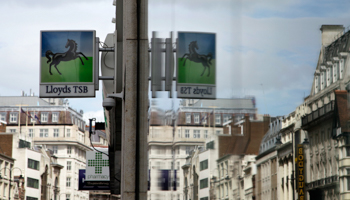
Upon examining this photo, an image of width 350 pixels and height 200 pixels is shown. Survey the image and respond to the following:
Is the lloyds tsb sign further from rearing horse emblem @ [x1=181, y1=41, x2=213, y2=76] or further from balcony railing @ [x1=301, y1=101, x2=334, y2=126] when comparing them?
rearing horse emblem @ [x1=181, y1=41, x2=213, y2=76]

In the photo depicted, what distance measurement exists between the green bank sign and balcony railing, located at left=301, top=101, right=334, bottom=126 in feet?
20.0

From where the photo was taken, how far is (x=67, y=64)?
878 centimetres

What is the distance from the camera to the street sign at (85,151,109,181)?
31689mm

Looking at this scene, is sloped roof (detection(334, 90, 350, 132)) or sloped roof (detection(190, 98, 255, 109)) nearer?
sloped roof (detection(334, 90, 350, 132))

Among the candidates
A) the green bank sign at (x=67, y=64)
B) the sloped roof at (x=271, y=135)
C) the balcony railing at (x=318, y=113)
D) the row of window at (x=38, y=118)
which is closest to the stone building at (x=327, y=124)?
the balcony railing at (x=318, y=113)

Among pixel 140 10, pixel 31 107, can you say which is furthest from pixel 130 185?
pixel 31 107

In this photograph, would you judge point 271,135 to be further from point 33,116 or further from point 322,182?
point 33,116

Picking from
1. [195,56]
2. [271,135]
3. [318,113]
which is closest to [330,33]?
[318,113]

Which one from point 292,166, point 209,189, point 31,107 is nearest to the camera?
point 292,166

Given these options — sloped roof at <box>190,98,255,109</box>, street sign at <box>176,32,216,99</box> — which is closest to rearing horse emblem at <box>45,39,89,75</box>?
street sign at <box>176,32,216,99</box>

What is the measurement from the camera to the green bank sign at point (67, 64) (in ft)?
28.0

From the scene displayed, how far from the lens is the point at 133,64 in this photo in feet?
22.0

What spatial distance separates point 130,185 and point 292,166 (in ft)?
14.2

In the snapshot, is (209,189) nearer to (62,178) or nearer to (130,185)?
(130,185)
